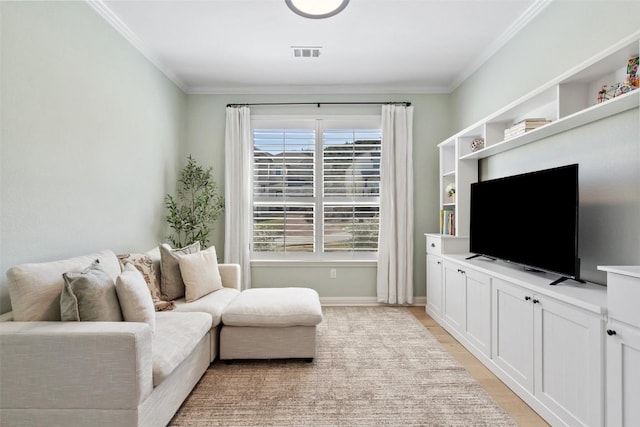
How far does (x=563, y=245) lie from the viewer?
1.97 meters

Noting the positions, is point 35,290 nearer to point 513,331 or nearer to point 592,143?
point 513,331

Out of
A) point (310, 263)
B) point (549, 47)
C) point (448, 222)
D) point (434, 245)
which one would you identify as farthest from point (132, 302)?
point (549, 47)

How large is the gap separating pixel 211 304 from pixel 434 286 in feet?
7.82

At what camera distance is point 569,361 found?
1.69 metres

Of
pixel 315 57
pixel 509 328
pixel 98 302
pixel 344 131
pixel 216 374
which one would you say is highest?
pixel 315 57

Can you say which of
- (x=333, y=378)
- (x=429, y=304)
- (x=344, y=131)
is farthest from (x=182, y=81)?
(x=429, y=304)

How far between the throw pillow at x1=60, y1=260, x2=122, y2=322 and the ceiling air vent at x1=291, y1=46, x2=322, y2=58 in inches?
104

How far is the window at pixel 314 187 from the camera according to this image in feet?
14.1

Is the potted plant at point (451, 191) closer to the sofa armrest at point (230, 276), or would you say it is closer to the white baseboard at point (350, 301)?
the white baseboard at point (350, 301)

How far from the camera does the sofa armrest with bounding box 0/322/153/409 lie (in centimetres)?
147

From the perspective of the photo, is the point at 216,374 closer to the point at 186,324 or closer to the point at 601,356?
the point at 186,324

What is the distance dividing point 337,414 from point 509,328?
4.19 ft

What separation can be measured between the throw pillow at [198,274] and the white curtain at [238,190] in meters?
1.08

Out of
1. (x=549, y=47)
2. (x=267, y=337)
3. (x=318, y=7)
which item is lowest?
(x=267, y=337)
